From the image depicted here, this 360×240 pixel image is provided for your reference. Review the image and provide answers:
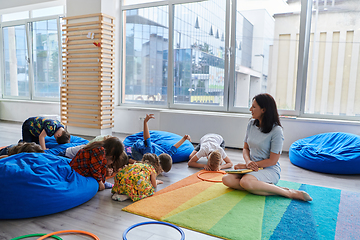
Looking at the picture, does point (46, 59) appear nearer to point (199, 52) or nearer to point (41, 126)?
point (199, 52)

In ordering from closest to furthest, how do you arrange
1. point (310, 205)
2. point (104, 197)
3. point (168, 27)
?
1. point (310, 205)
2. point (104, 197)
3. point (168, 27)

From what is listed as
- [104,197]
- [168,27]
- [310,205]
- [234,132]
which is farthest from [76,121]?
[310,205]

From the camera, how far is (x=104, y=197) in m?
2.63

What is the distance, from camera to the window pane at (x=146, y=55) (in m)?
6.12

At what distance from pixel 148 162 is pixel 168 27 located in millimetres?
3825

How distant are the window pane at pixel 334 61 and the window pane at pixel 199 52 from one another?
1.59 metres

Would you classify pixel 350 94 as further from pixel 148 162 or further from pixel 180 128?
pixel 148 162

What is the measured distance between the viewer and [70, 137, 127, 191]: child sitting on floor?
2.48 m

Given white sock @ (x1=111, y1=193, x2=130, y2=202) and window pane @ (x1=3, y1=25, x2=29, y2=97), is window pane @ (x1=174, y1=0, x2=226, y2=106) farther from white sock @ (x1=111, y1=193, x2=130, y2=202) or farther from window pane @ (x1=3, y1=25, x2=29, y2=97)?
window pane @ (x1=3, y1=25, x2=29, y2=97)

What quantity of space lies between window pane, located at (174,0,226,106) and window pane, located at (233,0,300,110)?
343 mm

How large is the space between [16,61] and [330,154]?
334 inches

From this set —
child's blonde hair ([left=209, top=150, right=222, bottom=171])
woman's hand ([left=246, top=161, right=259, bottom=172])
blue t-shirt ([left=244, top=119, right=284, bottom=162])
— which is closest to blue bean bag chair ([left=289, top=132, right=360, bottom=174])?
child's blonde hair ([left=209, top=150, right=222, bottom=171])

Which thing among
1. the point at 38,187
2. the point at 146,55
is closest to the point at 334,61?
the point at 146,55

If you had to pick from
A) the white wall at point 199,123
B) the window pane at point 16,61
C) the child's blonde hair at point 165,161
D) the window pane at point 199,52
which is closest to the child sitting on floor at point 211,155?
the child's blonde hair at point 165,161
